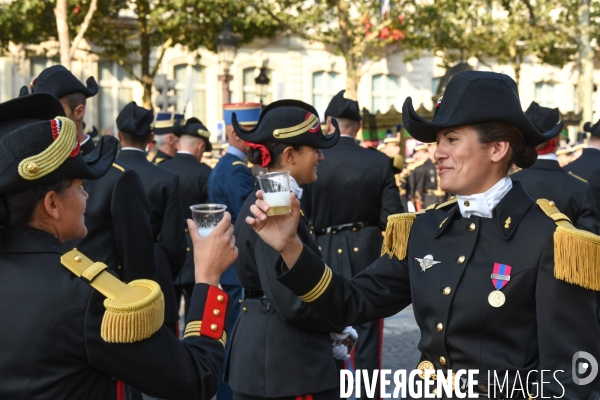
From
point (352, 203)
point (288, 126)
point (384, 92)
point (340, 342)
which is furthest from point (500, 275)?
point (384, 92)

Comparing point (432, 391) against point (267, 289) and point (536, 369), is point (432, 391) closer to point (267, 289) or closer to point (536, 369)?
point (536, 369)

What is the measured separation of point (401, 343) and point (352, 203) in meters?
2.38

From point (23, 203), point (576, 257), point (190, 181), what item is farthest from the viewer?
point (190, 181)

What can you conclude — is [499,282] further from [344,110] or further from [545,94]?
[545,94]

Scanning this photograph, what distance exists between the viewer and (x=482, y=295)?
315cm

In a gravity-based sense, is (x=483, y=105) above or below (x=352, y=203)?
above

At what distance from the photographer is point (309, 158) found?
16.0 ft

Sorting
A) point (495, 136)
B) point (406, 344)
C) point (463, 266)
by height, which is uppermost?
point (495, 136)

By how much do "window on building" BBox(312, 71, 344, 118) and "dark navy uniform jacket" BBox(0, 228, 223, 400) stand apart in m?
36.1

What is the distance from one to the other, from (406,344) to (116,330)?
657 cm

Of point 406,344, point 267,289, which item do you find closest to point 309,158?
point 267,289

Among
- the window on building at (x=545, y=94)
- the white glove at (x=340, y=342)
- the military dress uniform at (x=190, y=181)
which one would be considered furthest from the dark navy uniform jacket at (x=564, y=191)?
the window on building at (x=545, y=94)

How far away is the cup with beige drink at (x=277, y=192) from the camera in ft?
10.4

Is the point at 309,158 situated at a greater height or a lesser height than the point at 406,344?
greater
